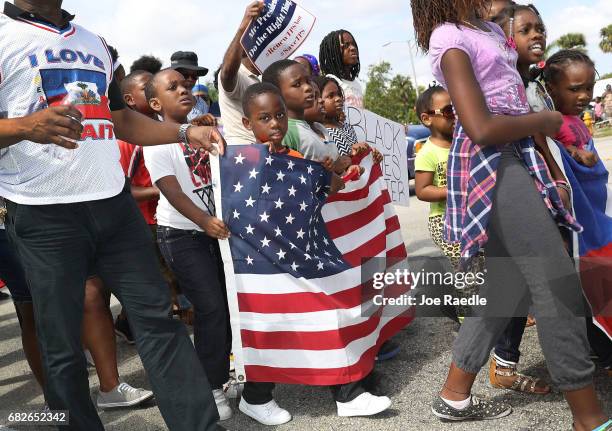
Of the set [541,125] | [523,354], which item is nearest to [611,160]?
[523,354]

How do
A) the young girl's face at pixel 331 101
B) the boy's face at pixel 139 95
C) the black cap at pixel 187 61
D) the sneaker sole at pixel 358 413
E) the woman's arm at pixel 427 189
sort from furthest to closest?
1. the black cap at pixel 187 61
2. the boy's face at pixel 139 95
3. the woman's arm at pixel 427 189
4. the young girl's face at pixel 331 101
5. the sneaker sole at pixel 358 413

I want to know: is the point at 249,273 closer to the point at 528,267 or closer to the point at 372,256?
the point at 372,256

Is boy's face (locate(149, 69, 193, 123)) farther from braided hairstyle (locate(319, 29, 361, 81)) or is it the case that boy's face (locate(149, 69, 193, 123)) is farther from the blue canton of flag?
braided hairstyle (locate(319, 29, 361, 81))

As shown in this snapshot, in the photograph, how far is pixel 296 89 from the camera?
3.59 metres

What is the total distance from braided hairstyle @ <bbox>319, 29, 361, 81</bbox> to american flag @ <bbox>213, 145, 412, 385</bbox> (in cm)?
216

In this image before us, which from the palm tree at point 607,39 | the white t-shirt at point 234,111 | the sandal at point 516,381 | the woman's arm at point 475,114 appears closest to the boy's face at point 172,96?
the white t-shirt at point 234,111

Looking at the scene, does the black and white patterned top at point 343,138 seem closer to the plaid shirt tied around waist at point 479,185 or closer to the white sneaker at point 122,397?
the plaid shirt tied around waist at point 479,185

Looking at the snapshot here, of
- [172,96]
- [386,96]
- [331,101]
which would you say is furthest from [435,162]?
[386,96]

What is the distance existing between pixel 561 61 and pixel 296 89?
4.43 ft

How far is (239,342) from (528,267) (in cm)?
143

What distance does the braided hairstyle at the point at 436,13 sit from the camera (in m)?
2.72

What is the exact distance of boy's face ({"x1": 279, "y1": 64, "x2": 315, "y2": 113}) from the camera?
3582 millimetres

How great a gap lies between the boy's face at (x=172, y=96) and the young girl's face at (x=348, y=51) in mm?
1865

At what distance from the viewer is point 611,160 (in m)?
13.6
